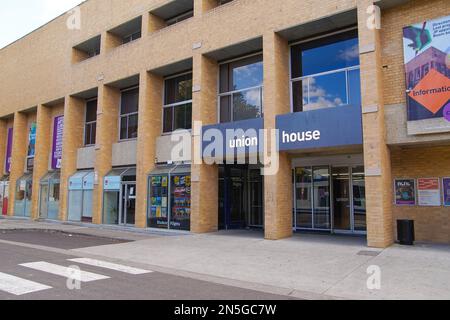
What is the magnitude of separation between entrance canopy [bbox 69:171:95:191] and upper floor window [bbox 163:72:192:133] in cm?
568

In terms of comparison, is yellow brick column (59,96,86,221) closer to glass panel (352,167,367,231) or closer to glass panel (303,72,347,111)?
glass panel (303,72,347,111)

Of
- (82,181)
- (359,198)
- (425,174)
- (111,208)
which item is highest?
(82,181)

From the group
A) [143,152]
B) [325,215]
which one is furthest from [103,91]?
[325,215]

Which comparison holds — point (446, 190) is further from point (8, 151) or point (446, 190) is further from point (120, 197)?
point (8, 151)

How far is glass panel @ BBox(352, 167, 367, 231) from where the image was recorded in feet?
49.0

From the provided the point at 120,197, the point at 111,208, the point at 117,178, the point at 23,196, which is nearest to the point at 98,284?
the point at 120,197

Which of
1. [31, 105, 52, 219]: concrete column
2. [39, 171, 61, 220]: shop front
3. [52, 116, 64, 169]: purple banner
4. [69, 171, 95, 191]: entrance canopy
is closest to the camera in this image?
[69, 171, 95, 191]: entrance canopy

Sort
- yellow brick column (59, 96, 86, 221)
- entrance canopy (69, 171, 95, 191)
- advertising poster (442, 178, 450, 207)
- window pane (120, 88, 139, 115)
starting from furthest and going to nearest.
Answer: yellow brick column (59, 96, 86, 221)
entrance canopy (69, 171, 95, 191)
window pane (120, 88, 139, 115)
advertising poster (442, 178, 450, 207)

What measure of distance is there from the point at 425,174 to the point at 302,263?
5907 millimetres

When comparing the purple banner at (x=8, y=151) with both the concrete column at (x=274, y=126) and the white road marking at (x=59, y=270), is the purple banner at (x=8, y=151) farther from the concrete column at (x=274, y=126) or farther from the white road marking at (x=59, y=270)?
the concrete column at (x=274, y=126)

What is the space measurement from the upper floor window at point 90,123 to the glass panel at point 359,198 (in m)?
15.2

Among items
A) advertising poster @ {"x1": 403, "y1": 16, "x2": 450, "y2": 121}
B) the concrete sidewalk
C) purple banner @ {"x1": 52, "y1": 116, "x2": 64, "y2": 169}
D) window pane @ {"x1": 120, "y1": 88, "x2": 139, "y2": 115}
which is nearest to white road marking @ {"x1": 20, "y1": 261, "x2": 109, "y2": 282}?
the concrete sidewalk

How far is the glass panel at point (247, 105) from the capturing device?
621 inches

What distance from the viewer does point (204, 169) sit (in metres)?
15.9
